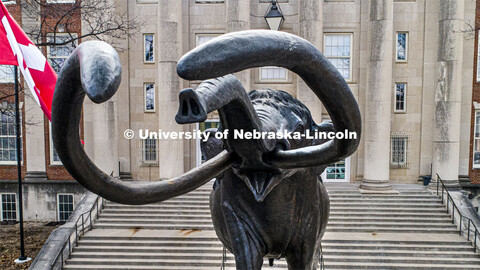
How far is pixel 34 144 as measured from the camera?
19.5m

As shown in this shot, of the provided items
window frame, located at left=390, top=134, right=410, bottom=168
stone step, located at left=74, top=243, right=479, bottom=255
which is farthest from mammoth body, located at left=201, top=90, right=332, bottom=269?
window frame, located at left=390, top=134, right=410, bottom=168

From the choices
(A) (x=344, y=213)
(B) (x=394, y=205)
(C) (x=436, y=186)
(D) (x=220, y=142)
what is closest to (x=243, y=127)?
(D) (x=220, y=142)

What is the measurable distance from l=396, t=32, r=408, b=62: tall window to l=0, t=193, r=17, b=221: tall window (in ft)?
69.9

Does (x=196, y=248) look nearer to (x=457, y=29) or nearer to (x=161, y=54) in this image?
(x=161, y=54)

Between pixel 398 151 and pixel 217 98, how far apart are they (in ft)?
62.8

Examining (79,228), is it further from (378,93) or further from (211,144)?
(378,93)

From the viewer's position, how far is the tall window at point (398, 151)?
18.9m

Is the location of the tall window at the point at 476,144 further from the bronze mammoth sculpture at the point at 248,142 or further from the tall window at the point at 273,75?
the bronze mammoth sculpture at the point at 248,142

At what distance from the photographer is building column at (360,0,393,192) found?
1625cm

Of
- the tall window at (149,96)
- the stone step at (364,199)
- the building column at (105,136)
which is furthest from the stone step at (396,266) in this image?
the tall window at (149,96)

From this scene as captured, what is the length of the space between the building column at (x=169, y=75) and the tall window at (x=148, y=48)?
2501mm

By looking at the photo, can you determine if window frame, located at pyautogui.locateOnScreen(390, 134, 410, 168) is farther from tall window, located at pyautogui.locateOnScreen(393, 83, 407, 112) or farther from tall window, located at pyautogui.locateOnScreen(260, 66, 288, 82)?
tall window, located at pyautogui.locateOnScreen(260, 66, 288, 82)

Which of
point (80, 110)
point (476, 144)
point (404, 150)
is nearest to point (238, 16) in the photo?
point (404, 150)

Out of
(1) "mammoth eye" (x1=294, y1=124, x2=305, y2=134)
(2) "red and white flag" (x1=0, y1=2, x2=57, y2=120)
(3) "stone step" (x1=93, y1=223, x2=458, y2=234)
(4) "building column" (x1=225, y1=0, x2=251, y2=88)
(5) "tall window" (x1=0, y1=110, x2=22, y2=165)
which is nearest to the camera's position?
(1) "mammoth eye" (x1=294, y1=124, x2=305, y2=134)
